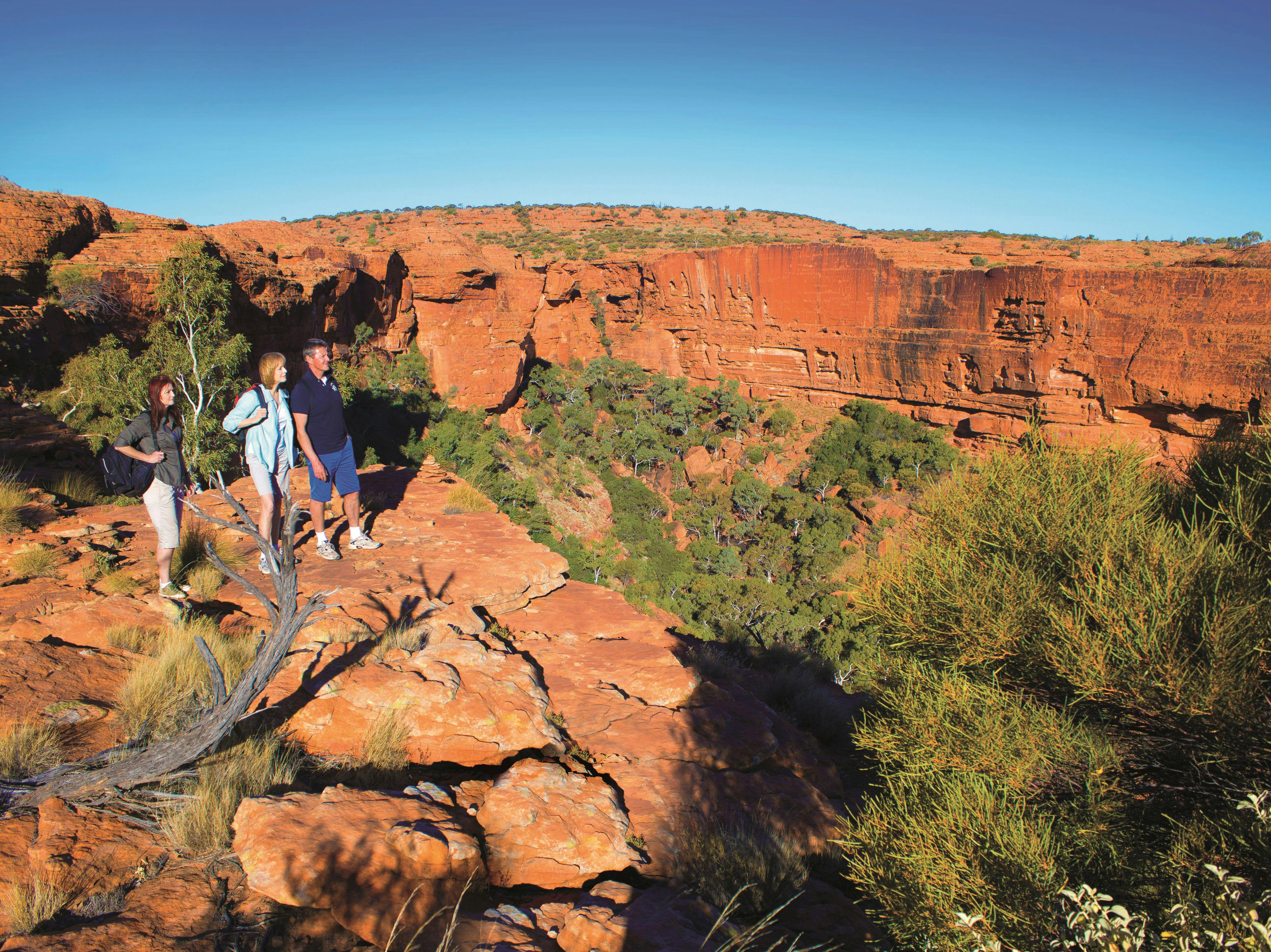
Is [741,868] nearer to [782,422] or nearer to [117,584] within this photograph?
[117,584]

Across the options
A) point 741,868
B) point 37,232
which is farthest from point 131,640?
point 37,232

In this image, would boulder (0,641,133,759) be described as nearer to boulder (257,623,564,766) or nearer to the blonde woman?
boulder (257,623,564,766)

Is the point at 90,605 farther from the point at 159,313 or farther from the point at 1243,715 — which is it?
the point at 159,313

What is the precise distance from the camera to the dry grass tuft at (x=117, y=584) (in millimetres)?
3912

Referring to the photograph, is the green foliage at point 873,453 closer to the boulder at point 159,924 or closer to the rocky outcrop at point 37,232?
the rocky outcrop at point 37,232

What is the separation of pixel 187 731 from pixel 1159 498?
5851 mm

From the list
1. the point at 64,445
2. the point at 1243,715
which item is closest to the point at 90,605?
the point at 64,445

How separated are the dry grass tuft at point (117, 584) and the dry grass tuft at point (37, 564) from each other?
0.99 ft

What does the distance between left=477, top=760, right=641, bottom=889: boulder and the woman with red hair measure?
2697 millimetres

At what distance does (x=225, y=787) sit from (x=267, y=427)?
3024 mm

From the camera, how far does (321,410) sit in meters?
4.94

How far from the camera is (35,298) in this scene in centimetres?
832

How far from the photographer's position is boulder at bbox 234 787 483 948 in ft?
6.35

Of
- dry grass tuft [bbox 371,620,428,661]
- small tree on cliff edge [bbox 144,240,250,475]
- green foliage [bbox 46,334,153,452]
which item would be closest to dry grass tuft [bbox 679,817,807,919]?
dry grass tuft [bbox 371,620,428,661]
